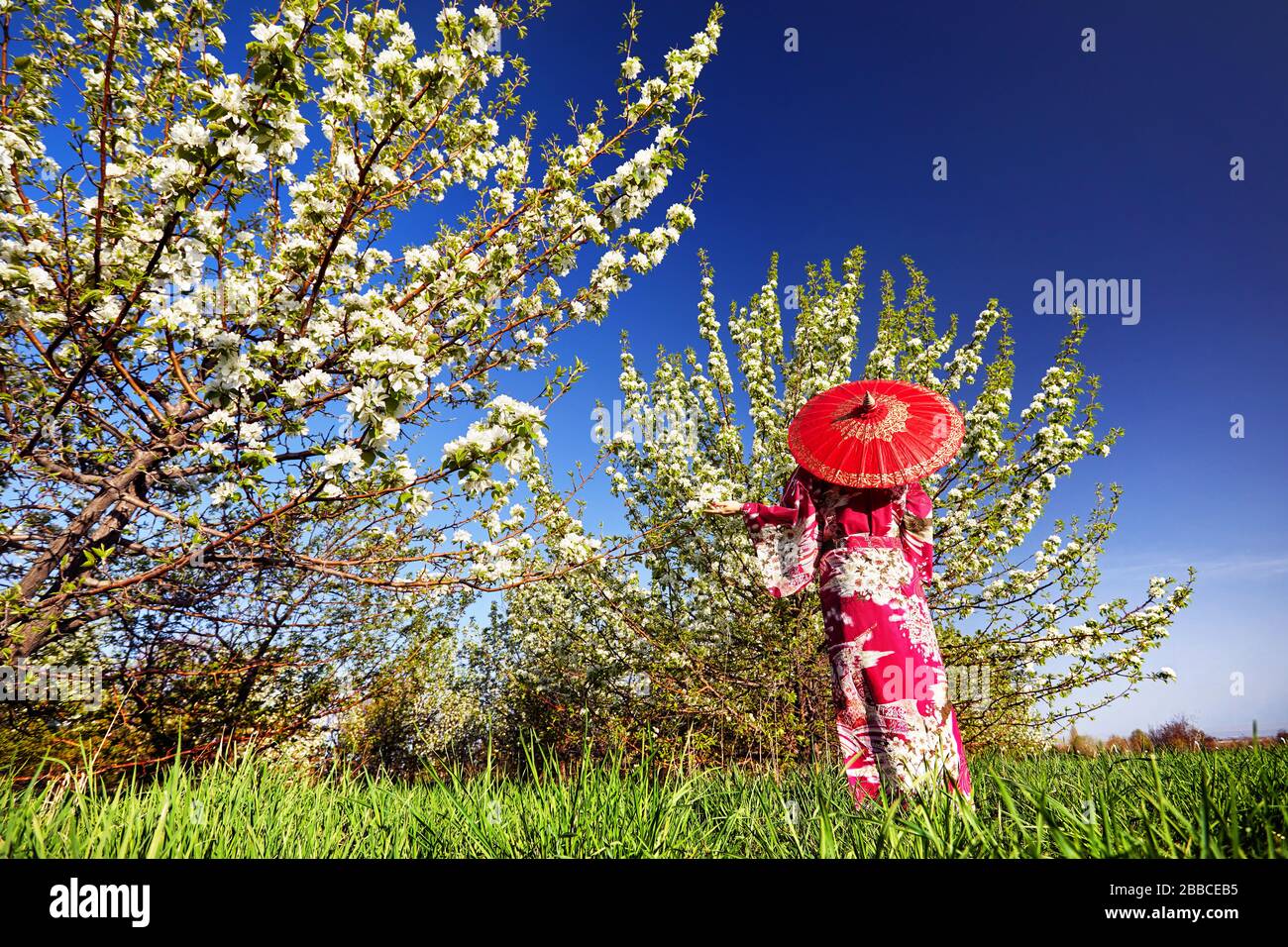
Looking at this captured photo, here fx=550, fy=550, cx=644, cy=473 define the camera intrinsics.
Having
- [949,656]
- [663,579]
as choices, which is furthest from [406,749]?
[949,656]

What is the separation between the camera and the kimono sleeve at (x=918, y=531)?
10.3 feet

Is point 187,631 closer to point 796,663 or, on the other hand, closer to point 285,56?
point 285,56

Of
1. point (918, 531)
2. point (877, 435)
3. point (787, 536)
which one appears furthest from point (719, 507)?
point (918, 531)

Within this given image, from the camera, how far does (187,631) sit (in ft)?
14.8

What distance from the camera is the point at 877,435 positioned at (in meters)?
3.11

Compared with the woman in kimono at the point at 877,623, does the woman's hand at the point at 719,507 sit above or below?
above

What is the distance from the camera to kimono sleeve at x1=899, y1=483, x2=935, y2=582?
3.15 m

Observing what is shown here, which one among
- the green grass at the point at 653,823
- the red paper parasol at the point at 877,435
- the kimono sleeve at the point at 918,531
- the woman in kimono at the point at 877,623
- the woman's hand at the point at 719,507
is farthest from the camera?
the woman's hand at the point at 719,507

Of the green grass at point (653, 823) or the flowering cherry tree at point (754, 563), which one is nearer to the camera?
the green grass at point (653, 823)

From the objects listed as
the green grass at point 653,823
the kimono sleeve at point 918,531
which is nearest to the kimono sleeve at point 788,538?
the kimono sleeve at point 918,531

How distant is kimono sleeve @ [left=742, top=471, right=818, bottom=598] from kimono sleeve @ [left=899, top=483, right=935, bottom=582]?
1.65 feet

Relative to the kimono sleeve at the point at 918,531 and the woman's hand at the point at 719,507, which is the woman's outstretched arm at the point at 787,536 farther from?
the kimono sleeve at the point at 918,531

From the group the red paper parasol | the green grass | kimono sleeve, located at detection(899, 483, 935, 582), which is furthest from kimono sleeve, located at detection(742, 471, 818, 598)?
the green grass
